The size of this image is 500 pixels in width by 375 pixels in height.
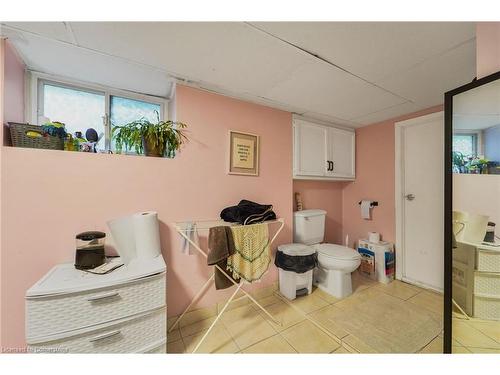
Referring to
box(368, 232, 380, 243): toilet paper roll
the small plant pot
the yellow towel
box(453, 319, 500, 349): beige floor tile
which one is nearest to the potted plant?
the small plant pot

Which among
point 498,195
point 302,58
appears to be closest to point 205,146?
point 302,58

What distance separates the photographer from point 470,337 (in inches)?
42.4

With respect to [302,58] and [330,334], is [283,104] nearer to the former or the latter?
[302,58]

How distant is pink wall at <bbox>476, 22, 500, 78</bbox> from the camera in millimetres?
941

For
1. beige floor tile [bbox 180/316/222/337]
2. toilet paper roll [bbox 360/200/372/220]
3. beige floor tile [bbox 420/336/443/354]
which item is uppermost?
toilet paper roll [bbox 360/200/372/220]

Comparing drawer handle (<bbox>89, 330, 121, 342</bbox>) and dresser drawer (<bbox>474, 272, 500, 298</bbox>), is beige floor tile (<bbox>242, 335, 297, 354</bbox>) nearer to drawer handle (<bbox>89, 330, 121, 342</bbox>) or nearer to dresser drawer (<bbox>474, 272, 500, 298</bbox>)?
drawer handle (<bbox>89, 330, 121, 342</bbox>)

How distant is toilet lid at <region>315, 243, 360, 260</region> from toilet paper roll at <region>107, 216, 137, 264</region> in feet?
5.80

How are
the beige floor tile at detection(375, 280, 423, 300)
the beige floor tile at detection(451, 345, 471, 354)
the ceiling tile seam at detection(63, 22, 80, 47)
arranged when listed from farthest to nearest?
the beige floor tile at detection(375, 280, 423, 300) → the beige floor tile at detection(451, 345, 471, 354) → the ceiling tile seam at detection(63, 22, 80, 47)

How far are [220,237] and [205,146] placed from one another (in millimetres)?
814

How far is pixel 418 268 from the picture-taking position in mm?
2164

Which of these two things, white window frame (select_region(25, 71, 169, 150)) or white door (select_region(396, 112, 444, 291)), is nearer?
white window frame (select_region(25, 71, 169, 150))

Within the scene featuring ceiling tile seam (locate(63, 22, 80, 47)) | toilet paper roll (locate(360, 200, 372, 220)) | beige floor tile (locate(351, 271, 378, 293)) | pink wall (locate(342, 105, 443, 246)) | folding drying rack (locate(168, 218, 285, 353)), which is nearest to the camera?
ceiling tile seam (locate(63, 22, 80, 47))

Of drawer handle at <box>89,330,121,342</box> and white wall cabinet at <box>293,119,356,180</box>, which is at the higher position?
white wall cabinet at <box>293,119,356,180</box>

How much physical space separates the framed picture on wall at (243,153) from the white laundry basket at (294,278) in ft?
2.78
